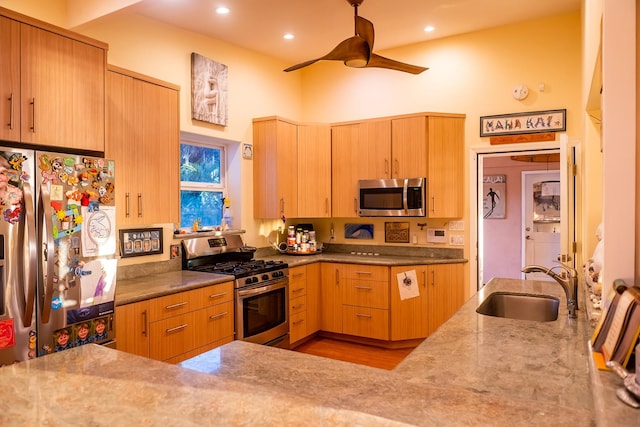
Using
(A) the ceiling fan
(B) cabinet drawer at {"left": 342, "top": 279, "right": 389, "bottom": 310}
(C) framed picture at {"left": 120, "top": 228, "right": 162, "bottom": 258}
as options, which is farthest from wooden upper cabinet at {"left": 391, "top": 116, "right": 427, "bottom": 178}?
(C) framed picture at {"left": 120, "top": 228, "right": 162, "bottom": 258}

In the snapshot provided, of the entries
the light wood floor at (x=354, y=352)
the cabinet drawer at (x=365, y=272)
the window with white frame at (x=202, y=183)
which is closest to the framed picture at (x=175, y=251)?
the window with white frame at (x=202, y=183)

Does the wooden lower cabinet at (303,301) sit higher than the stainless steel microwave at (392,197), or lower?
lower

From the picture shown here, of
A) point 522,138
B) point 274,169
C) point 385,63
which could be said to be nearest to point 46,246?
point 385,63

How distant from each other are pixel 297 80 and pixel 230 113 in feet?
4.38

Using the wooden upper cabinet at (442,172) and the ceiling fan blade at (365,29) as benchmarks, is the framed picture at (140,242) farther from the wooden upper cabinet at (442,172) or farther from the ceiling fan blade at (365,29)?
the wooden upper cabinet at (442,172)

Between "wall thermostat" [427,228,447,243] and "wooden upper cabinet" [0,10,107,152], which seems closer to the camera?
"wooden upper cabinet" [0,10,107,152]

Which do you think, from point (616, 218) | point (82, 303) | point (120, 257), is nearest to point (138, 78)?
point (120, 257)

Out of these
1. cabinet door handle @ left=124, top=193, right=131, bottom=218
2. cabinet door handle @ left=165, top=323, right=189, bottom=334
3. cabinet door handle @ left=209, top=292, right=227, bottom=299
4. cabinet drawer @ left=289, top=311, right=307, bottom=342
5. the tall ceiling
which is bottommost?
cabinet drawer @ left=289, top=311, right=307, bottom=342

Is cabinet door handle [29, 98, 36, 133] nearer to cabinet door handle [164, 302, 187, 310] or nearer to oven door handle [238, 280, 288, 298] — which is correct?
cabinet door handle [164, 302, 187, 310]

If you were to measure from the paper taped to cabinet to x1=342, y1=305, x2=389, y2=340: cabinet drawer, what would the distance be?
249 millimetres

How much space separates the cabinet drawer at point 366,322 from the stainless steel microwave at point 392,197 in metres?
1.01

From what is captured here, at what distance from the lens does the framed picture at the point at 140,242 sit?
10.9ft

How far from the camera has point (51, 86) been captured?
236cm

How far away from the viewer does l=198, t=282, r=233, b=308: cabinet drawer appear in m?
3.19
